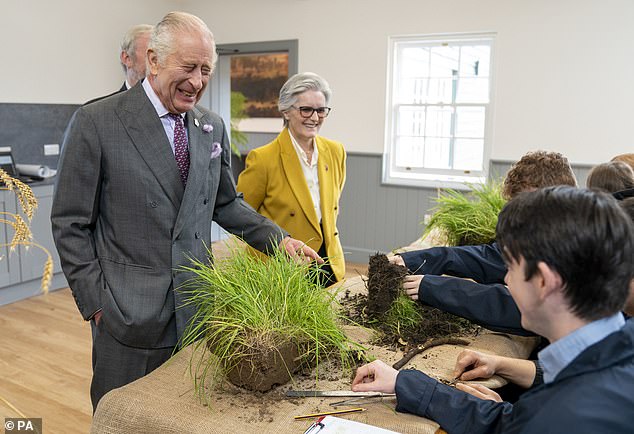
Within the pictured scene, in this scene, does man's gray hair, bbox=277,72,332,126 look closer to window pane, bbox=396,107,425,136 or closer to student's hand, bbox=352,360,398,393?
student's hand, bbox=352,360,398,393

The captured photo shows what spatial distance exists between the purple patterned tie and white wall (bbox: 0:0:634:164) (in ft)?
14.8

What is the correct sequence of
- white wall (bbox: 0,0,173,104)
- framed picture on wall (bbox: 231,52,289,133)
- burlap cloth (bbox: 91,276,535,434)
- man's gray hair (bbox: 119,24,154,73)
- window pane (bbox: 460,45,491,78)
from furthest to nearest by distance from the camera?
framed picture on wall (bbox: 231,52,289,133), window pane (bbox: 460,45,491,78), white wall (bbox: 0,0,173,104), man's gray hair (bbox: 119,24,154,73), burlap cloth (bbox: 91,276,535,434)

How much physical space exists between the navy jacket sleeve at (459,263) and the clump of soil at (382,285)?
0.94 ft

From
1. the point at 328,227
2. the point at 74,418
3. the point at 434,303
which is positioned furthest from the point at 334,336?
the point at 74,418

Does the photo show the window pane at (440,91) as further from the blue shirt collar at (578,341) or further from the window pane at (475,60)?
the blue shirt collar at (578,341)

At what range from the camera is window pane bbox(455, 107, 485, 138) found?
6.01 meters

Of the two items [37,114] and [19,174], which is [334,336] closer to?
[19,174]

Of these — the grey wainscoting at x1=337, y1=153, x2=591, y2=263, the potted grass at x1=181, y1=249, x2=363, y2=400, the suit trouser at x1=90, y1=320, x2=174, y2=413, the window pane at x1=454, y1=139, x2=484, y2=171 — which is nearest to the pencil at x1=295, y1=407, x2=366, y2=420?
Result: the potted grass at x1=181, y1=249, x2=363, y2=400

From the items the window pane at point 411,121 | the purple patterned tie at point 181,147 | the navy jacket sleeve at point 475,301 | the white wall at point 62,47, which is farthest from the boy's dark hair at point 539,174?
the white wall at point 62,47

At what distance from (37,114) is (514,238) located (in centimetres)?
587

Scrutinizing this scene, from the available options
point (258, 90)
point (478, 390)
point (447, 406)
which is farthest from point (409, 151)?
point (447, 406)

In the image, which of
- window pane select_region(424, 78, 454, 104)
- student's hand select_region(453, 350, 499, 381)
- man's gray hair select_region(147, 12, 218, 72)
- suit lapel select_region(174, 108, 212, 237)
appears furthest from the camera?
window pane select_region(424, 78, 454, 104)

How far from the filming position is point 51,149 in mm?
6004

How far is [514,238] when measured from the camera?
106 centimetres
